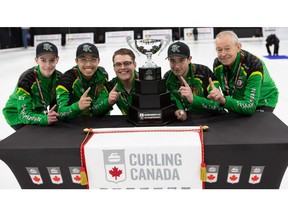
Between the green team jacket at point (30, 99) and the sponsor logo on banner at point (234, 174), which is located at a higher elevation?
the green team jacket at point (30, 99)

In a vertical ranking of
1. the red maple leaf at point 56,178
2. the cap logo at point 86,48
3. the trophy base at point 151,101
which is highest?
the cap logo at point 86,48

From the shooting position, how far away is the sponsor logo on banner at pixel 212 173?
1.58 meters

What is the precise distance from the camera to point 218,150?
5.00 ft

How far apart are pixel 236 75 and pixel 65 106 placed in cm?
114

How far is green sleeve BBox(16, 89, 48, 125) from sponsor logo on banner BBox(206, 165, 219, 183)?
1.04 meters

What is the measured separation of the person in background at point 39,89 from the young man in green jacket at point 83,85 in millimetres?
98

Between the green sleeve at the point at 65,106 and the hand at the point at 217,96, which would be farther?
the green sleeve at the point at 65,106

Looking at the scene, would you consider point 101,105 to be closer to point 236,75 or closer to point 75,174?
point 75,174

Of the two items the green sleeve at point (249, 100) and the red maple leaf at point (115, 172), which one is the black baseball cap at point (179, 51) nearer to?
the green sleeve at point (249, 100)

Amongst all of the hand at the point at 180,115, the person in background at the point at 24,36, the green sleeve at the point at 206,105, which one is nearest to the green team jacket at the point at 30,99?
the hand at the point at 180,115

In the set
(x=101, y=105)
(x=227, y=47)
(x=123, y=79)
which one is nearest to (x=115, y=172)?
(x=101, y=105)

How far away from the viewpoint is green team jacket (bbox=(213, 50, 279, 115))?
74.5 inches

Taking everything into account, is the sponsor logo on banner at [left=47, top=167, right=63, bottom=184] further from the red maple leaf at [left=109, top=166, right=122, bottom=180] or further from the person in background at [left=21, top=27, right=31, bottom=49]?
the person in background at [left=21, top=27, right=31, bottom=49]

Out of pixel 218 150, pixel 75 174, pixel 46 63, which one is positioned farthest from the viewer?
pixel 46 63
